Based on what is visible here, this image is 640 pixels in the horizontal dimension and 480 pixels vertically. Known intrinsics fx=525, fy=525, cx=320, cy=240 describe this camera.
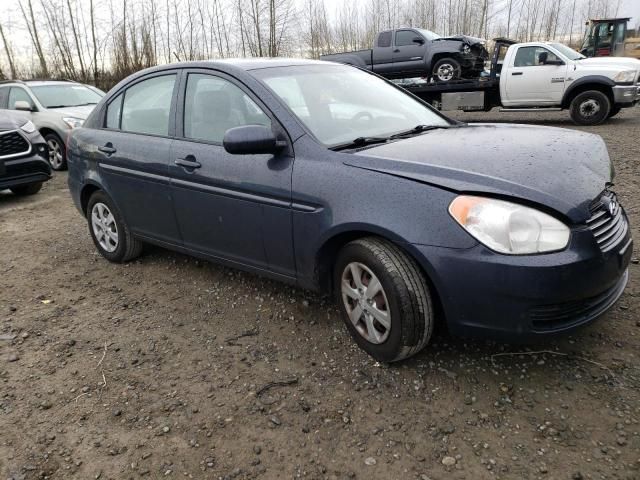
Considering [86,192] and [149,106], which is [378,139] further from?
[86,192]

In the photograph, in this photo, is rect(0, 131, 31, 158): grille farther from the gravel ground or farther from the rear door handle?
the gravel ground

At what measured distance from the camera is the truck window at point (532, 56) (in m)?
11.4

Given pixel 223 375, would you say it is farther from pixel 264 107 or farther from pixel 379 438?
pixel 264 107

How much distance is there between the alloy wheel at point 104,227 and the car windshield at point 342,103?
6.57 ft

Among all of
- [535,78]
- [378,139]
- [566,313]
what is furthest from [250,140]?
[535,78]

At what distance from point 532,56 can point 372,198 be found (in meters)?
10.9

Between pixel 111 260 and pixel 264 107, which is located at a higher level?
pixel 264 107

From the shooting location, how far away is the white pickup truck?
10734 mm

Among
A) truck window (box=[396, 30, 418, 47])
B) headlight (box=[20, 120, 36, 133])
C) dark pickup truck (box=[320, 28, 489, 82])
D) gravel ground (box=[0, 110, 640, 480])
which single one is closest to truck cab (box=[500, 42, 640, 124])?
dark pickup truck (box=[320, 28, 489, 82])

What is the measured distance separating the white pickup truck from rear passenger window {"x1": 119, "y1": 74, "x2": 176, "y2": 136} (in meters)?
9.90

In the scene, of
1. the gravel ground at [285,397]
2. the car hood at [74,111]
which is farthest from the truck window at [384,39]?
the gravel ground at [285,397]

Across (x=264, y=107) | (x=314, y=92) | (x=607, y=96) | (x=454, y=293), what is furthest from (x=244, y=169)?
(x=607, y=96)

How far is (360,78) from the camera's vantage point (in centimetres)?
376

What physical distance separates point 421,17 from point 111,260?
1340 inches
